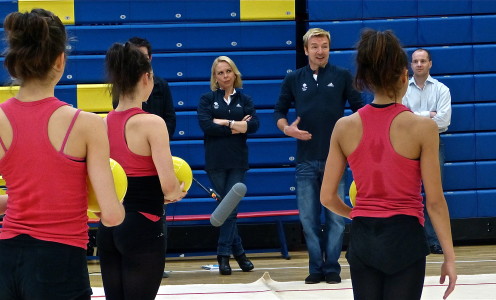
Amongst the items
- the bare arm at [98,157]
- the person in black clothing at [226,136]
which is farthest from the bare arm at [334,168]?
the person in black clothing at [226,136]

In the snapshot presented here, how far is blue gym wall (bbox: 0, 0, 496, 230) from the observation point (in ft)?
28.9

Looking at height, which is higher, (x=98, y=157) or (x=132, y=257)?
(x=98, y=157)

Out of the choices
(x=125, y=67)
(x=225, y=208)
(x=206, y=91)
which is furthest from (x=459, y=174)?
(x=125, y=67)

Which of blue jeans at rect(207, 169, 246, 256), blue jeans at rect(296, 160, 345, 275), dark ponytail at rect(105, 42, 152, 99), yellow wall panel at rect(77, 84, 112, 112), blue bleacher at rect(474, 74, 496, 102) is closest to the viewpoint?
dark ponytail at rect(105, 42, 152, 99)

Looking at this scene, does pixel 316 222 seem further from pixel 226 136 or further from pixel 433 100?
pixel 433 100

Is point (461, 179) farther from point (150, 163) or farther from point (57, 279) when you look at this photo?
point (57, 279)

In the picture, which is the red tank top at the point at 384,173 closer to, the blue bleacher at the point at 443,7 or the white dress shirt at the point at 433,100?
the white dress shirt at the point at 433,100

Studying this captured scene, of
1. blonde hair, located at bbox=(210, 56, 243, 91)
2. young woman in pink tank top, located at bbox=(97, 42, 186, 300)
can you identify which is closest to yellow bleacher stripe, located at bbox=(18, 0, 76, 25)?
blonde hair, located at bbox=(210, 56, 243, 91)

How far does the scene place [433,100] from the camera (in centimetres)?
827

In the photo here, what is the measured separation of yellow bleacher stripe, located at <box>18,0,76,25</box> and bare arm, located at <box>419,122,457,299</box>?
6500 mm

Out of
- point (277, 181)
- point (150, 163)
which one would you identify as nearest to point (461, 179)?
point (277, 181)

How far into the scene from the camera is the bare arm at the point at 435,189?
9.52 ft

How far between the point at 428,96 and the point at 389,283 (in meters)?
5.60

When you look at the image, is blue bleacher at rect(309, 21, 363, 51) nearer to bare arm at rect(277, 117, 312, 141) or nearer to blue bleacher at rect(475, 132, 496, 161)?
blue bleacher at rect(475, 132, 496, 161)
